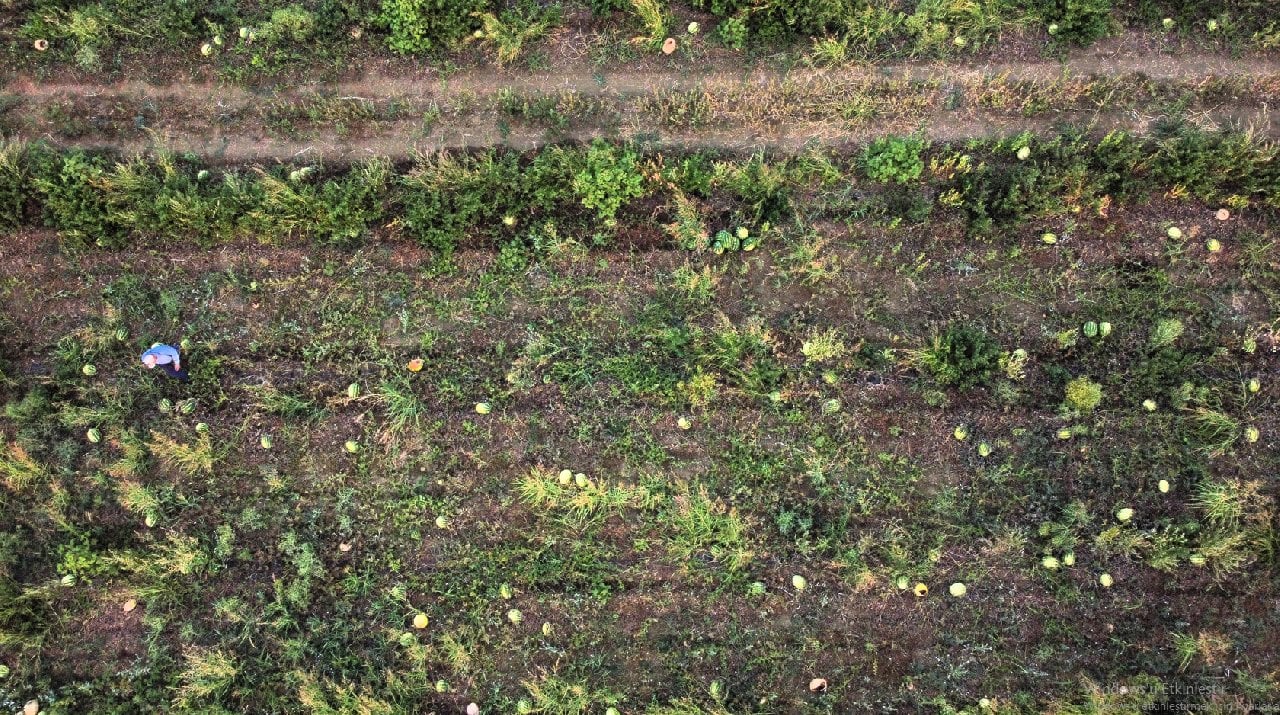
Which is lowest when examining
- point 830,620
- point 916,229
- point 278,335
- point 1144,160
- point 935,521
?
point 830,620

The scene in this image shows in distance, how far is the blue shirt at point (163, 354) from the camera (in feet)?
20.9

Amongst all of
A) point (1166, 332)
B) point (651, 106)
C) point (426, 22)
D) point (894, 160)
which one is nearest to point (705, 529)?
point (894, 160)

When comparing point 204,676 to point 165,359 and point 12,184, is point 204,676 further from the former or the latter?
point 12,184

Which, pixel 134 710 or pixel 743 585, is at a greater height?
pixel 743 585

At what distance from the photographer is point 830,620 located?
21.8ft

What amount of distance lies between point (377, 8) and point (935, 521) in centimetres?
679

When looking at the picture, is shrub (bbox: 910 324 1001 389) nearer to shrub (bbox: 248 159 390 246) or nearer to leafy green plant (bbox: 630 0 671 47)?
leafy green plant (bbox: 630 0 671 47)

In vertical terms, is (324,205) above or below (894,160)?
below

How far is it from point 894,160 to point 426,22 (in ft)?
14.3

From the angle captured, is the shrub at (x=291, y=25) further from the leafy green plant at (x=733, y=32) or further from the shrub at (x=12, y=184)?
the leafy green plant at (x=733, y=32)

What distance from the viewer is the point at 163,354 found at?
6398mm

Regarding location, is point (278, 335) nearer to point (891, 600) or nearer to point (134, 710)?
point (134, 710)

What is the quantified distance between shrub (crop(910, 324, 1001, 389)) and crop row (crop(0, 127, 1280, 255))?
989mm

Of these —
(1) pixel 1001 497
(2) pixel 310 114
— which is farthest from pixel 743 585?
(2) pixel 310 114
